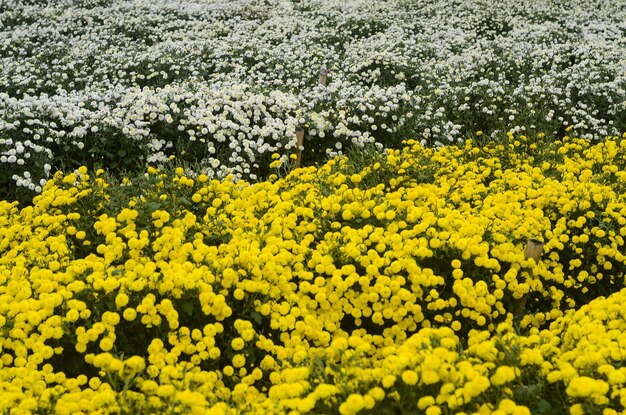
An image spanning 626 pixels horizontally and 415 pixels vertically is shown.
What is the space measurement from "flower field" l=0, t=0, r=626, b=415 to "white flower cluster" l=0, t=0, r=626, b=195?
2.4 inches

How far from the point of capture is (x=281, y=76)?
36.2 feet

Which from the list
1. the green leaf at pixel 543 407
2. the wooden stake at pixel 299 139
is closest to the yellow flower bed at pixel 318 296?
the green leaf at pixel 543 407

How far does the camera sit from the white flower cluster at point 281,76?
7.45m

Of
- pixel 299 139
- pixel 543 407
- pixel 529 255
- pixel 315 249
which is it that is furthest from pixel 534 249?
pixel 299 139

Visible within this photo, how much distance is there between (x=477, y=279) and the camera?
Result: 4480mm

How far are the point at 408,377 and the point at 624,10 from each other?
1761 centimetres

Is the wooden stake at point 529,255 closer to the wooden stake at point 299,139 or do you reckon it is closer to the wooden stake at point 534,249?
the wooden stake at point 534,249

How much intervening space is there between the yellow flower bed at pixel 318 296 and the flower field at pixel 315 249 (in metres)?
0.02

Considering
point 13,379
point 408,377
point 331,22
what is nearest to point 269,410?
point 408,377

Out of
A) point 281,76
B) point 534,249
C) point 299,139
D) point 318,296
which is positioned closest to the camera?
point 318,296

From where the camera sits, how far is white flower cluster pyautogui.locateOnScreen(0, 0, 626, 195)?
7445mm

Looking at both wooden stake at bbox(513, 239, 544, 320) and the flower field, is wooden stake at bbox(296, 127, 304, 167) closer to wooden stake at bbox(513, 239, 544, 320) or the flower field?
the flower field

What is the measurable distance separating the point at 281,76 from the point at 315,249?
22.0ft

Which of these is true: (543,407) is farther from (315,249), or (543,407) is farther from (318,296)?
(315,249)
